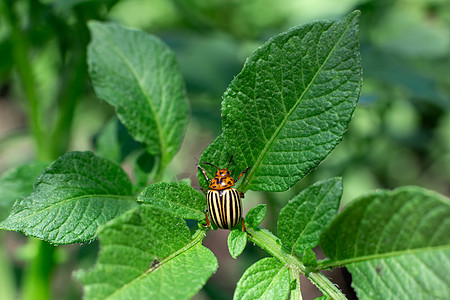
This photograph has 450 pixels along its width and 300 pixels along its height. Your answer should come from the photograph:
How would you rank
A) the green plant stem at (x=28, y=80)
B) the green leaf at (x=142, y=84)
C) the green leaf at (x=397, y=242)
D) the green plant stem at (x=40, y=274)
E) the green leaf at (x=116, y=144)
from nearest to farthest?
the green leaf at (x=397, y=242) → the green leaf at (x=142, y=84) → the green leaf at (x=116, y=144) → the green plant stem at (x=40, y=274) → the green plant stem at (x=28, y=80)

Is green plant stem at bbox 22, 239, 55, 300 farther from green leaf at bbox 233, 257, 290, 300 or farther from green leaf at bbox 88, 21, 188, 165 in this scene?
green leaf at bbox 233, 257, 290, 300

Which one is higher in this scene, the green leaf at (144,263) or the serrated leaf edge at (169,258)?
the green leaf at (144,263)

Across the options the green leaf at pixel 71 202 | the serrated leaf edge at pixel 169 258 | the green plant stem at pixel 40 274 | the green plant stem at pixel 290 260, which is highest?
the green plant stem at pixel 290 260

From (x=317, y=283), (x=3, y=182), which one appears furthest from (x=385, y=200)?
(x=3, y=182)

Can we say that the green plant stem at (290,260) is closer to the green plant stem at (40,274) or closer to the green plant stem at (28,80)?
the green plant stem at (40,274)

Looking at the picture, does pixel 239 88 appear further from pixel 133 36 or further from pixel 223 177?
pixel 133 36

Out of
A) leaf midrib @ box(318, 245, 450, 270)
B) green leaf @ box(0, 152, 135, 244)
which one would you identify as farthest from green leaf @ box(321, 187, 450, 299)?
green leaf @ box(0, 152, 135, 244)

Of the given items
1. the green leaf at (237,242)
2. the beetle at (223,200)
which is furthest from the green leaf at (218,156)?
the green leaf at (237,242)
